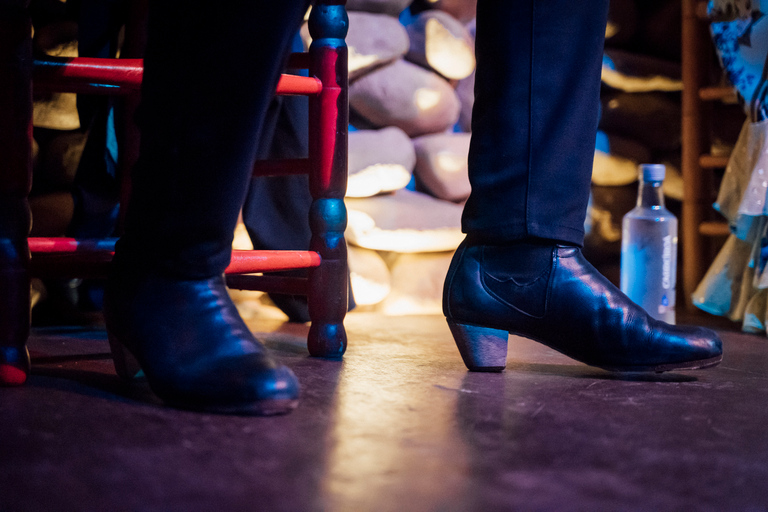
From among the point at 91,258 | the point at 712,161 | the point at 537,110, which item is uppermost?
the point at 537,110

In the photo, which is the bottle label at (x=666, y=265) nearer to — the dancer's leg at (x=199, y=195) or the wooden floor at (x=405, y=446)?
the wooden floor at (x=405, y=446)

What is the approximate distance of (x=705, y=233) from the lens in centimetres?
181

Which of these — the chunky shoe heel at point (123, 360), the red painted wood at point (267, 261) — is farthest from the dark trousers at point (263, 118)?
the red painted wood at point (267, 261)

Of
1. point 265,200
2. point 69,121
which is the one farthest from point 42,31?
point 265,200

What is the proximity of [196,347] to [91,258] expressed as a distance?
1.08ft

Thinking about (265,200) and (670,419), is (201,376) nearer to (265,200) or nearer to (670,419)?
(670,419)

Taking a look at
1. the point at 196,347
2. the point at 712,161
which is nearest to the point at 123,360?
the point at 196,347

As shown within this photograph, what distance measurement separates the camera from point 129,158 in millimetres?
1180

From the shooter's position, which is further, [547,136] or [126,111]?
[126,111]

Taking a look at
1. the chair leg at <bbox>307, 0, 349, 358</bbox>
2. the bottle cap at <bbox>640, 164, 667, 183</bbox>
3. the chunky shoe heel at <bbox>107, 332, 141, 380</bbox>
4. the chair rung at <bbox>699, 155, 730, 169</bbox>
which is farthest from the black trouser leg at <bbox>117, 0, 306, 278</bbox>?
the chair rung at <bbox>699, 155, 730, 169</bbox>

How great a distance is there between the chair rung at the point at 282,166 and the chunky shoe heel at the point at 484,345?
40 cm

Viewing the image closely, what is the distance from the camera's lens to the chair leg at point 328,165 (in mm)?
1039

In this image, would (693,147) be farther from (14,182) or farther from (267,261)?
(14,182)

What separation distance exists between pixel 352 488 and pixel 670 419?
1.14 feet
